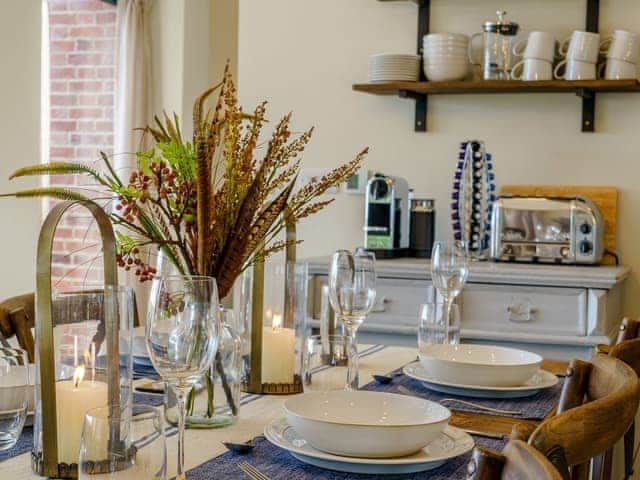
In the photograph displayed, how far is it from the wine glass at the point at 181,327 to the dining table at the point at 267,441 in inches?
6.0

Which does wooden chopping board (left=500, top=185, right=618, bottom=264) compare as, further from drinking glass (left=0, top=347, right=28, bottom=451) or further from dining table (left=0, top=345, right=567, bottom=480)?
drinking glass (left=0, top=347, right=28, bottom=451)

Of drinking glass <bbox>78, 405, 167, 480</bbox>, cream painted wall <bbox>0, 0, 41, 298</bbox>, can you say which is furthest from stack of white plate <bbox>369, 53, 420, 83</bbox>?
drinking glass <bbox>78, 405, 167, 480</bbox>

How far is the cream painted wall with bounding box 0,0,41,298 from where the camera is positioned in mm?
3441

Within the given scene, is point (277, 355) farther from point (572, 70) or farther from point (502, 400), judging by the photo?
point (572, 70)

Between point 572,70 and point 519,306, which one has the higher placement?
point 572,70

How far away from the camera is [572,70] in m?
3.07

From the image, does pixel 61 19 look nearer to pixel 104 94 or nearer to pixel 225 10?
pixel 104 94

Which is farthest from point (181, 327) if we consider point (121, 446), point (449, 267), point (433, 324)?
point (449, 267)

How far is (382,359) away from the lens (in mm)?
1986

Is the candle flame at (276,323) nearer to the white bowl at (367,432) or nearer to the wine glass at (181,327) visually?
the white bowl at (367,432)

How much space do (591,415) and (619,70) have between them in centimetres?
238

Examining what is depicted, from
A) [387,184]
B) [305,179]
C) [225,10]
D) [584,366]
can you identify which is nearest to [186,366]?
[584,366]

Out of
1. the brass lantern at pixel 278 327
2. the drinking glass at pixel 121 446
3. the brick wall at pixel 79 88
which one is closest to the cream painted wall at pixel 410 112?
the brick wall at pixel 79 88

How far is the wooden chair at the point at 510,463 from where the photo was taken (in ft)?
2.22
